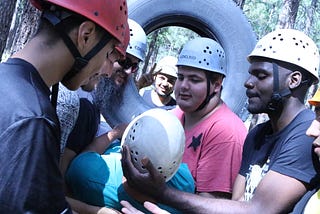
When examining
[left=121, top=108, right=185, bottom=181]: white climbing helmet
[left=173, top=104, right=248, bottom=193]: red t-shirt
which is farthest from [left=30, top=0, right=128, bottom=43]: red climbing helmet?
[left=173, top=104, right=248, bottom=193]: red t-shirt

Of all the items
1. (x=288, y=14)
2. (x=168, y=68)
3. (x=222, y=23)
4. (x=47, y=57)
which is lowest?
(x=168, y=68)

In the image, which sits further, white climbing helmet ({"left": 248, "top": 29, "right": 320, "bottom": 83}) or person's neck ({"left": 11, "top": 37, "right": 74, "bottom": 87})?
white climbing helmet ({"left": 248, "top": 29, "right": 320, "bottom": 83})

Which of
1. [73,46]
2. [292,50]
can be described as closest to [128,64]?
[292,50]

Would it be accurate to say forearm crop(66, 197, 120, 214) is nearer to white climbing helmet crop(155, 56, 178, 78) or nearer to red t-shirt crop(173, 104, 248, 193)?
red t-shirt crop(173, 104, 248, 193)

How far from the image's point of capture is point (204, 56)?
11.9 ft

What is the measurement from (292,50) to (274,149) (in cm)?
70

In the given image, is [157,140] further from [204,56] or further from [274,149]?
[204,56]

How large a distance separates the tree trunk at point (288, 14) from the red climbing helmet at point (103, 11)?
10708 millimetres

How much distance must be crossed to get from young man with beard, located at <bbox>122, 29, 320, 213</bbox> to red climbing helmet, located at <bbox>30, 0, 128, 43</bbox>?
2.78 feet

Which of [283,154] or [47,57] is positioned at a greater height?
[47,57]

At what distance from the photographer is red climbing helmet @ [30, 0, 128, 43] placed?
1.82m

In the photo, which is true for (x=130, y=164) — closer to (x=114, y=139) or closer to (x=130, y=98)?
(x=114, y=139)

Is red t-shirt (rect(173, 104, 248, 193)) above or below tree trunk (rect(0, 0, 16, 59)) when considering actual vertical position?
below

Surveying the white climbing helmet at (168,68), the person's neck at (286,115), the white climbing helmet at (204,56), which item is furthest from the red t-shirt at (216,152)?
the white climbing helmet at (168,68)
